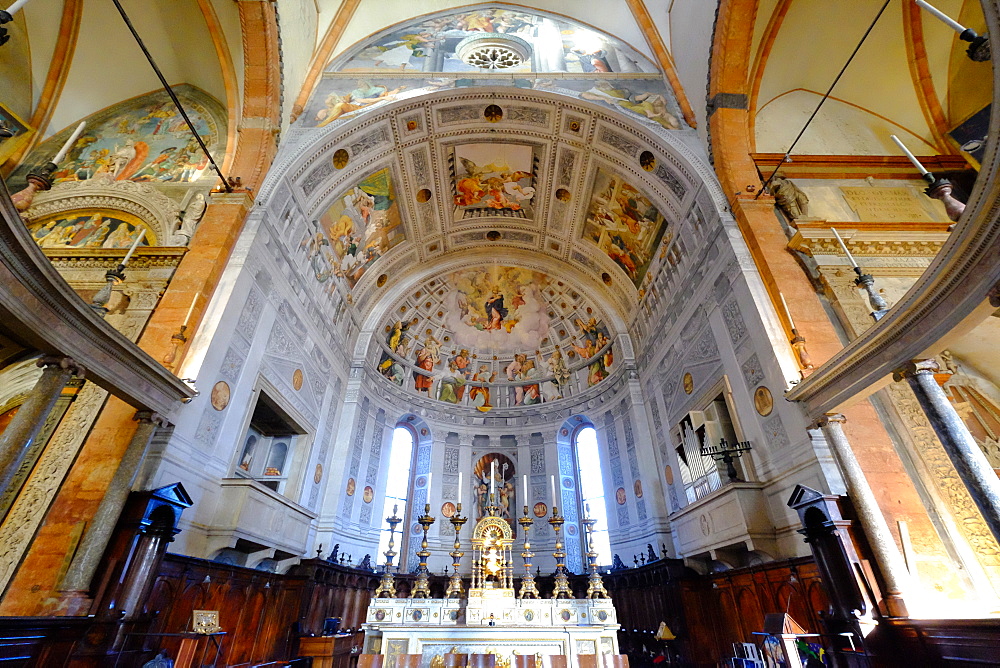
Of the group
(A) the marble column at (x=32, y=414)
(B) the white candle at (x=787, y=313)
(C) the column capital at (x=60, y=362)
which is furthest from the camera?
(B) the white candle at (x=787, y=313)

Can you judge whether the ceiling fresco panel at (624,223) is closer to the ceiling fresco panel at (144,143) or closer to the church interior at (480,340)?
the church interior at (480,340)

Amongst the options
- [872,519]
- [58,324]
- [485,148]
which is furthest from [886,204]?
[58,324]

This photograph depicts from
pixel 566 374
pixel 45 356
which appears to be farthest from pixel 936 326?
pixel 566 374

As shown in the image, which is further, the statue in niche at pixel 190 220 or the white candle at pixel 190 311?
the statue in niche at pixel 190 220

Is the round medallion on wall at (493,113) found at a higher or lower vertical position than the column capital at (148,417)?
higher

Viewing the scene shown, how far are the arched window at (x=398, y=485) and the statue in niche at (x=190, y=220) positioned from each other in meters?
9.26

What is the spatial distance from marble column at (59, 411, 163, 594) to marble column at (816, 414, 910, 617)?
31.4ft

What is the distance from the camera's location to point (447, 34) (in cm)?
1528

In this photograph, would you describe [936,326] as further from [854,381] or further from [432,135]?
[432,135]

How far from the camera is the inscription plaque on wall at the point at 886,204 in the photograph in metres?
10.2

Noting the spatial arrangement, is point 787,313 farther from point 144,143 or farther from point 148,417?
point 144,143

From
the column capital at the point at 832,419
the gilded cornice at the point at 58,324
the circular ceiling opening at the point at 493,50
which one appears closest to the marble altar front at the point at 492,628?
the column capital at the point at 832,419

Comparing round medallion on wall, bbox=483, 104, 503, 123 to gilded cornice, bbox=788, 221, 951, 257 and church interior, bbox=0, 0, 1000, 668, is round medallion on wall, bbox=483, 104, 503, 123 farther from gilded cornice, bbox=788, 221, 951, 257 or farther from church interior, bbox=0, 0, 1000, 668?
gilded cornice, bbox=788, 221, 951, 257

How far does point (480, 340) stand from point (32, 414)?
598 inches
